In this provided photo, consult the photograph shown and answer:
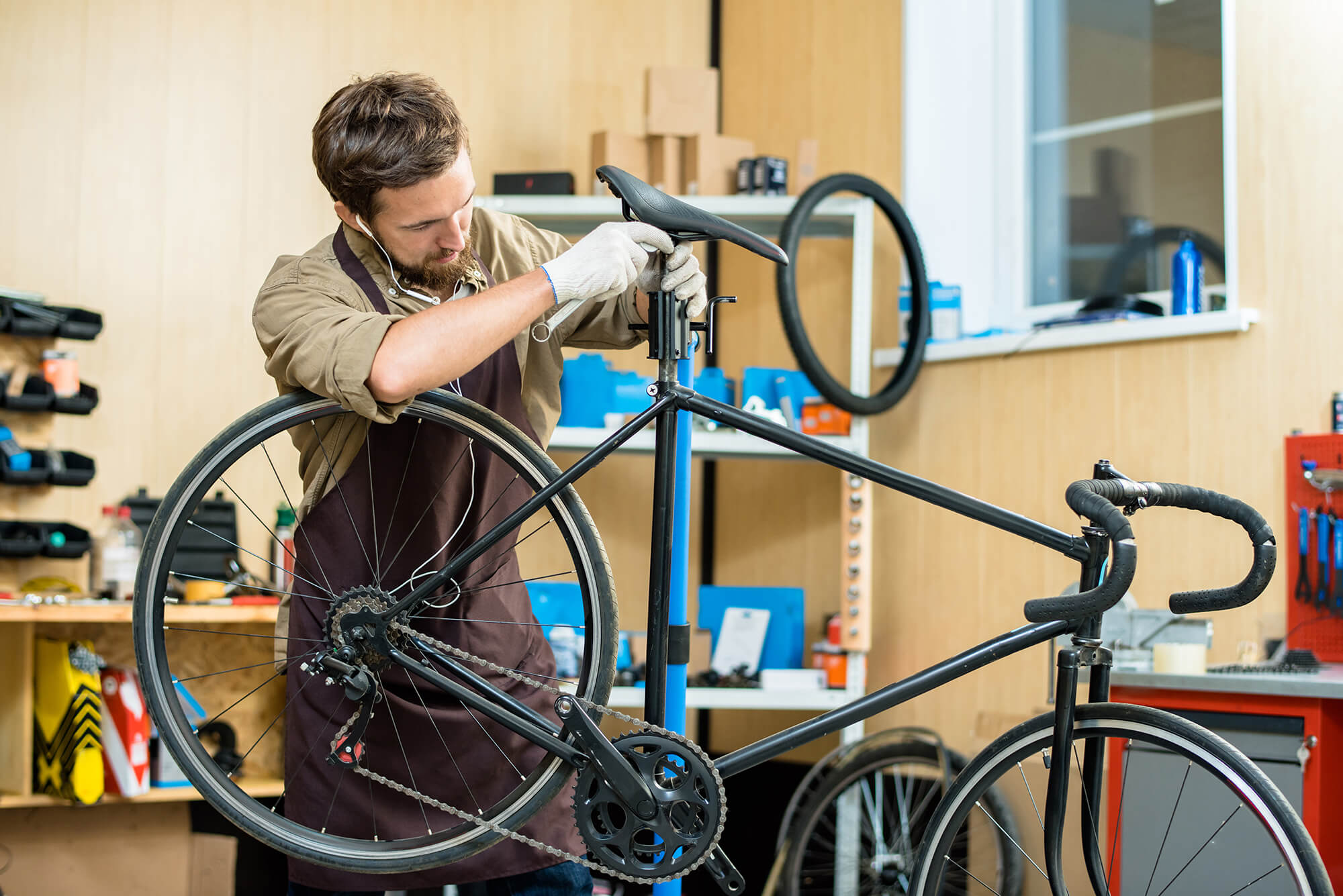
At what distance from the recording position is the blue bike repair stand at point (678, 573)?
155 cm

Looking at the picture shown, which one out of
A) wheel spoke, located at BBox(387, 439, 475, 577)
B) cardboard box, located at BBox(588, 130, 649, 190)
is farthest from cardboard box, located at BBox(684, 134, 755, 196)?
wheel spoke, located at BBox(387, 439, 475, 577)

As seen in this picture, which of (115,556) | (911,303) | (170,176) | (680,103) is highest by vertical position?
(680,103)

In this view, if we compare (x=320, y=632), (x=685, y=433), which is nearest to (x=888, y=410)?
(x=685, y=433)

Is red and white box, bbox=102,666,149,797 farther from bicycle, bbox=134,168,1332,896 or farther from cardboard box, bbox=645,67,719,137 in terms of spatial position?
cardboard box, bbox=645,67,719,137

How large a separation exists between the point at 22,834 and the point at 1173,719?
2.81 metres

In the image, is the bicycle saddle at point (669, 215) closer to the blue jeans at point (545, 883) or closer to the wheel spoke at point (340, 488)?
the wheel spoke at point (340, 488)

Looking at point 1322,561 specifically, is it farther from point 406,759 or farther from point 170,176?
point 170,176

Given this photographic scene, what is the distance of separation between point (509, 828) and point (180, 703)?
0.48 metres

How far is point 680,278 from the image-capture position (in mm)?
1530

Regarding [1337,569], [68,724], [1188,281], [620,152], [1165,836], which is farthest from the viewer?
[620,152]

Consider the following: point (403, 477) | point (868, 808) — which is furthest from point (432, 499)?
point (868, 808)

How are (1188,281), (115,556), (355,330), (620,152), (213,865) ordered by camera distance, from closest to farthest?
(355,330) < (1188,281) < (115,556) < (213,865) < (620,152)

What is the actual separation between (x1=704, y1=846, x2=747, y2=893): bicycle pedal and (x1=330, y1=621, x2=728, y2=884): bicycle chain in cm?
2

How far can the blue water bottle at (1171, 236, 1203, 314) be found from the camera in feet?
8.47
